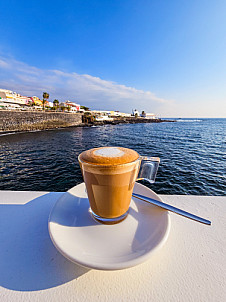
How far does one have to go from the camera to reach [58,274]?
1.32ft

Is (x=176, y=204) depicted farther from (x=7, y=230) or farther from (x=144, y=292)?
(x=7, y=230)

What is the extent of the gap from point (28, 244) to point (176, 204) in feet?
2.45

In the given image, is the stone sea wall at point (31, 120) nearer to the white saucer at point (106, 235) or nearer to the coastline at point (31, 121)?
the coastline at point (31, 121)

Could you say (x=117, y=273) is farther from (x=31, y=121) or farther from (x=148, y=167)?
(x=31, y=121)

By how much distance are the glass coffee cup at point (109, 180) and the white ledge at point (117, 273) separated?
0.71 ft

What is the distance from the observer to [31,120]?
18734 mm

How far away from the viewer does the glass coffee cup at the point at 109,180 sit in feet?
1.83

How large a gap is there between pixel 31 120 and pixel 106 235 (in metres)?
22.2

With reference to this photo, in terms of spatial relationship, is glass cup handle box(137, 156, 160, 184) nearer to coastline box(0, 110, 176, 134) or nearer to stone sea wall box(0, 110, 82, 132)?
coastline box(0, 110, 176, 134)

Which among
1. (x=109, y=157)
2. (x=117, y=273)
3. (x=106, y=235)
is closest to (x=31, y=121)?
(x=109, y=157)

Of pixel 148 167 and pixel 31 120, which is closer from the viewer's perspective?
pixel 148 167

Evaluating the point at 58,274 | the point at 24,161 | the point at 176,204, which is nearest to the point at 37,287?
the point at 58,274

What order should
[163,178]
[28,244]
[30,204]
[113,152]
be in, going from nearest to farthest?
1. [28,244]
2. [113,152]
3. [30,204]
4. [163,178]

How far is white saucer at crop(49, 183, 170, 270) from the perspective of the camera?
1.26 ft
